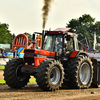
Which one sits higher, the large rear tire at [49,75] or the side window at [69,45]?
the side window at [69,45]

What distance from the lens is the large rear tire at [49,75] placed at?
8.01 metres

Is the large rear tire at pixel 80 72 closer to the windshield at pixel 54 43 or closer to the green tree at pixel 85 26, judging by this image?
the windshield at pixel 54 43

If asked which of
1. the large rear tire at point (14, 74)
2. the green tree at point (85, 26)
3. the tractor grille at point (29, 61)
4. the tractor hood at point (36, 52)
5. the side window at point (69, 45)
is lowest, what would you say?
the large rear tire at point (14, 74)

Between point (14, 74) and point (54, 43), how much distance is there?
2088 mm

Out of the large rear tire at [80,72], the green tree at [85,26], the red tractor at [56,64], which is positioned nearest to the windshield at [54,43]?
the red tractor at [56,64]

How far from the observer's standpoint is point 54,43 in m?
9.52

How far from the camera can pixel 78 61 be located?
931 cm

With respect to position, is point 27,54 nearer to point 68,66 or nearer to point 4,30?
point 68,66

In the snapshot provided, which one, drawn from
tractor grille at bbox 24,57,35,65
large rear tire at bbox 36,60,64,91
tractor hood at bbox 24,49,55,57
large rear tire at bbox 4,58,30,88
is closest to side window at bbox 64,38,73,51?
tractor hood at bbox 24,49,55,57

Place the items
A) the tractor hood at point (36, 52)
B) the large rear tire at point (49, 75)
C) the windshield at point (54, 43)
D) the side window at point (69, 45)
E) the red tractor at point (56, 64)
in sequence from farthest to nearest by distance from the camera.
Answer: the side window at point (69, 45) → the windshield at point (54, 43) → the tractor hood at point (36, 52) → the red tractor at point (56, 64) → the large rear tire at point (49, 75)

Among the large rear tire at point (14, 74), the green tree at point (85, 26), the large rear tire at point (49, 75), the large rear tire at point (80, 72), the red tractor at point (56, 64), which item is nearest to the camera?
the large rear tire at point (49, 75)

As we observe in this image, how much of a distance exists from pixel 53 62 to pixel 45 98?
1.77 metres

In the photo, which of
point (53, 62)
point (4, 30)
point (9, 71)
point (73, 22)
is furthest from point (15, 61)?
point (4, 30)

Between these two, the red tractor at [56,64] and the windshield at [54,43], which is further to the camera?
the windshield at [54,43]
